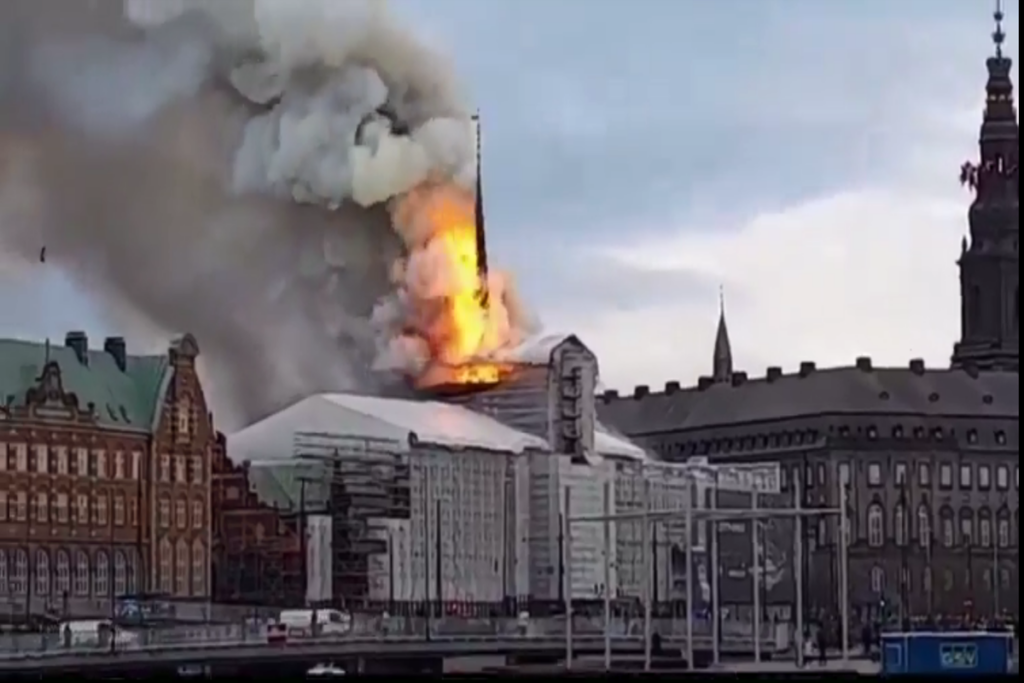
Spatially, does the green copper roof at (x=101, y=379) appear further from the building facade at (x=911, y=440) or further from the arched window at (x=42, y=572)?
the building facade at (x=911, y=440)

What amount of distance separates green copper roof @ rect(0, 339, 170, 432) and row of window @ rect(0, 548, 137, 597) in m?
3.33

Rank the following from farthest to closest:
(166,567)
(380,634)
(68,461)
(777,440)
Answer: (777,440), (166,567), (68,461), (380,634)

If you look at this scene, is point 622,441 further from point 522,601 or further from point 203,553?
point 203,553

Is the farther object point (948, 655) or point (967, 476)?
point (967, 476)

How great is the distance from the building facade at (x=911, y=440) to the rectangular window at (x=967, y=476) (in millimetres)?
43

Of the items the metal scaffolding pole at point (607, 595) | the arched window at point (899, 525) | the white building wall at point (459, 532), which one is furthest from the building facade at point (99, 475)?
the arched window at point (899, 525)

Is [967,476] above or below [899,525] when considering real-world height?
above

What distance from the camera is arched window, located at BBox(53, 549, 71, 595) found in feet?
223

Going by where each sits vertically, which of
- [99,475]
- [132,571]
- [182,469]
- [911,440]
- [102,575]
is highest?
[911,440]

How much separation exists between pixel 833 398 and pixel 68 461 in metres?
28.0

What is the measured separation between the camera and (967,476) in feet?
293

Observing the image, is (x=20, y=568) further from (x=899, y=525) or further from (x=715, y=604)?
(x=899, y=525)

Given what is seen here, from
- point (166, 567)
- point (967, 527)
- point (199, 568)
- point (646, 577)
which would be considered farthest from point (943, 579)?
point (166, 567)

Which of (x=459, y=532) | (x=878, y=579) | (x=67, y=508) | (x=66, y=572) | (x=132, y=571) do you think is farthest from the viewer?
(x=878, y=579)
